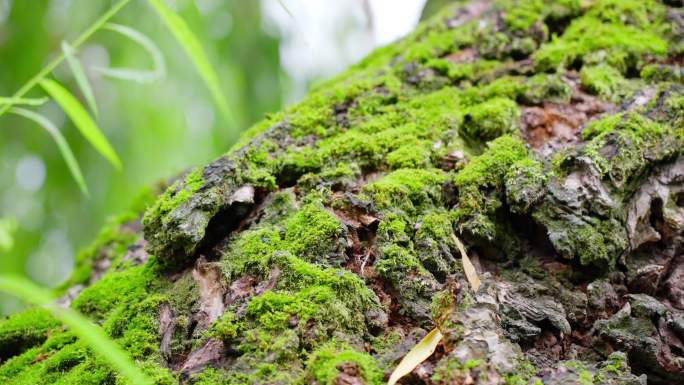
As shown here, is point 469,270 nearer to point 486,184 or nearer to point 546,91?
point 486,184

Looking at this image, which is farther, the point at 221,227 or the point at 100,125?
the point at 100,125

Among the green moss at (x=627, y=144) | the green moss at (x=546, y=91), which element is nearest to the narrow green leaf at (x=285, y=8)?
the green moss at (x=627, y=144)

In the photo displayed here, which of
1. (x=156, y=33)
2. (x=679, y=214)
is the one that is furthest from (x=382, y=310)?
(x=156, y=33)

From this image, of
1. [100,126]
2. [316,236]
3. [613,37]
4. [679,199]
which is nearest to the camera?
[316,236]

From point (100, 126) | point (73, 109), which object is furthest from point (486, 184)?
point (100, 126)

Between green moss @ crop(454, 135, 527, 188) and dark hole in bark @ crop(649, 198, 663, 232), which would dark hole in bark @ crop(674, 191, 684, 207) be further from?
green moss @ crop(454, 135, 527, 188)

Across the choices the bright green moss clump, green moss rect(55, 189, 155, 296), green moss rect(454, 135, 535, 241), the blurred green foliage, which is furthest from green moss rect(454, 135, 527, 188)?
the blurred green foliage

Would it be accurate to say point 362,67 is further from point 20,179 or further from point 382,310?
point 20,179
